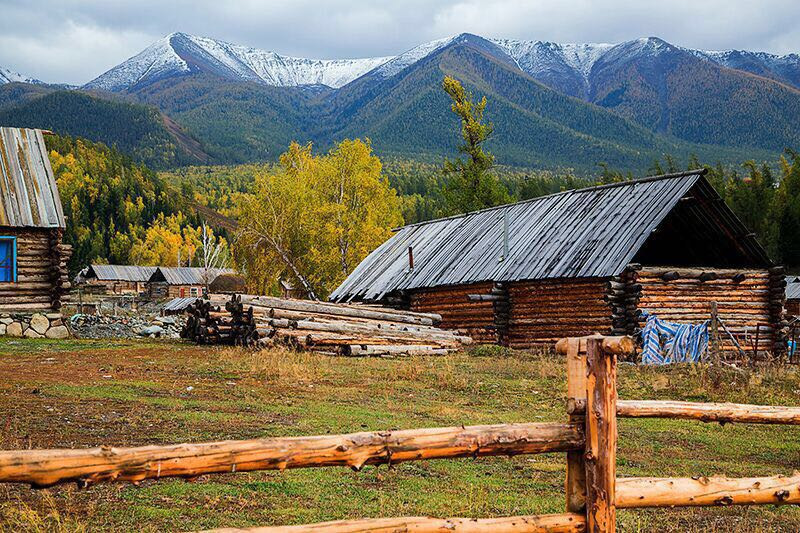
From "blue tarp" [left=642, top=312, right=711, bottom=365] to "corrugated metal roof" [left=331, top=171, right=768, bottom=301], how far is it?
6.80 feet

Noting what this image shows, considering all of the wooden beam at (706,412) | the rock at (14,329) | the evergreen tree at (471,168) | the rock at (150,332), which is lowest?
the rock at (150,332)

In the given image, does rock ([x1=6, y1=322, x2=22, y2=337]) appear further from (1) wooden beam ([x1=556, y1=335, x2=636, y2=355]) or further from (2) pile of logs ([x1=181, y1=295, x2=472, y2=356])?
(1) wooden beam ([x1=556, y1=335, x2=636, y2=355])

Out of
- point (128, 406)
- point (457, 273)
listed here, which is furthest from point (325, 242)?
point (128, 406)

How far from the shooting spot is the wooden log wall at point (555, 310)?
24859mm

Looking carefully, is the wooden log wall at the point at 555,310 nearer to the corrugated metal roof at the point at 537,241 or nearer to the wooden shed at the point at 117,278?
the corrugated metal roof at the point at 537,241

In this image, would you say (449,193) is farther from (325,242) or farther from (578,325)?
(578,325)

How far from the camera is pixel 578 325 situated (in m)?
25.5

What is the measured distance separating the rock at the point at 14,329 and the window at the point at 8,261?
1441mm

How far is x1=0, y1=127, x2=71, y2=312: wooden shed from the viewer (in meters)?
25.1

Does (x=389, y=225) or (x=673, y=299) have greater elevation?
(x=389, y=225)

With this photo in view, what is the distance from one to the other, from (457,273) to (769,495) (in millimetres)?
23530

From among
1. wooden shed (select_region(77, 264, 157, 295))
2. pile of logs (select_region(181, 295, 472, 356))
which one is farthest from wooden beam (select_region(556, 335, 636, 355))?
wooden shed (select_region(77, 264, 157, 295))

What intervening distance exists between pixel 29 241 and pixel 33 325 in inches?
110

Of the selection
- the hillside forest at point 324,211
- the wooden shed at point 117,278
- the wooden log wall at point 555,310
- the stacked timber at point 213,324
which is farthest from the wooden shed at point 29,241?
the wooden shed at point 117,278
